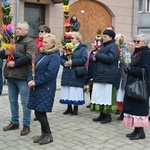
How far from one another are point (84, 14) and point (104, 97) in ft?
29.9

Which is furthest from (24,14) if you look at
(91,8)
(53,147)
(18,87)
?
(53,147)

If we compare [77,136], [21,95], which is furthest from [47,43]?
[77,136]

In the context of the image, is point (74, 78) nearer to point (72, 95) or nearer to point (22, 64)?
point (72, 95)

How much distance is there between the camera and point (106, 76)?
20.3ft

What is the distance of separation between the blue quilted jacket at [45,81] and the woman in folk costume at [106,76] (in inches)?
56.9

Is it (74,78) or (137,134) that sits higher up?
(74,78)

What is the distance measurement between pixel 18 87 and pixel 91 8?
1031 centimetres

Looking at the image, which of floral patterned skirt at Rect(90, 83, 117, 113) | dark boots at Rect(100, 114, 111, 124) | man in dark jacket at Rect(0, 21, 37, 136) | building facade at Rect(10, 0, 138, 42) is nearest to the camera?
man in dark jacket at Rect(0, 21, 37, 136)

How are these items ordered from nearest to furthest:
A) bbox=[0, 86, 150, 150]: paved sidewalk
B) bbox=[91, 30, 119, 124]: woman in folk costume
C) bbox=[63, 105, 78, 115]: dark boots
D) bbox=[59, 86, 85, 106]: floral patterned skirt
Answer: bbox=[0, 86, 150, 150]: paved sidewalk < bbox=[91, 30, 119, 124]: woman in folk costume < bbox=[59, 86, 85, 106]: floral patterned skirt < bbox=[63, 105, 78, 115]: dark boots

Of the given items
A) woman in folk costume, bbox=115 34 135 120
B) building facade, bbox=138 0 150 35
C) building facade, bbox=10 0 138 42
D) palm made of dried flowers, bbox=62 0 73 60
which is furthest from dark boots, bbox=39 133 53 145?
building facade, bbox=138 0 150 35

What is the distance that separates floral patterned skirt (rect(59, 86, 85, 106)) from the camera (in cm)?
691

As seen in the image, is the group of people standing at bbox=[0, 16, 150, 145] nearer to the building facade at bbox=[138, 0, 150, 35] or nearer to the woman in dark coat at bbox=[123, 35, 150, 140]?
the woman in dark coat at bbox=[123, 35, 150, 140]

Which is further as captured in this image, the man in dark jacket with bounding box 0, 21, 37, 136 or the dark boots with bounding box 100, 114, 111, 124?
the dark boots with bounding box 100, 114, 111, 124

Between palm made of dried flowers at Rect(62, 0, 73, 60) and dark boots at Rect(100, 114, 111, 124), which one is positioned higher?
palm made of dried flowers at Rect(62, 0, 73, 60)
